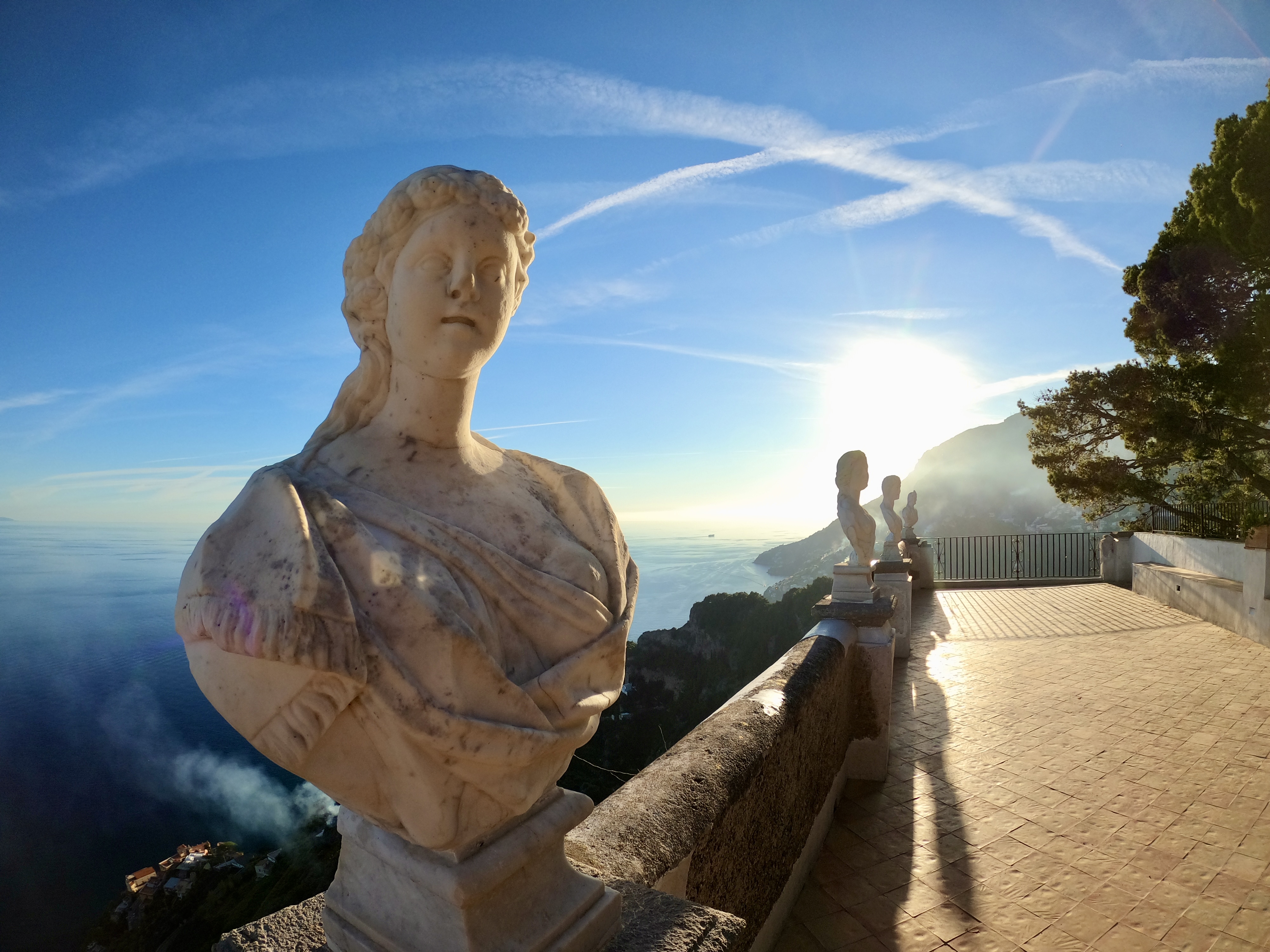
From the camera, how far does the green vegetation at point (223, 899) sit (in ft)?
21.0

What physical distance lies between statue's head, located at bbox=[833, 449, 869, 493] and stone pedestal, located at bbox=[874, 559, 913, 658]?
2.78 meters

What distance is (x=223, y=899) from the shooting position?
22.3 ft

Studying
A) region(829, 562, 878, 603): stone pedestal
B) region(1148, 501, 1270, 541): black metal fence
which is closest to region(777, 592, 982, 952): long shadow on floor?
region(829, 562, 878, 603): stone pedestal

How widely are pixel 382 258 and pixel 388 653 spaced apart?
0.77 m

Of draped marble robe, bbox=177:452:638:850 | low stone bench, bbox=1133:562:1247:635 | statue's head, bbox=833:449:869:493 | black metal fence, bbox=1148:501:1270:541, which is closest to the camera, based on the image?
draped marble robe, bbox=177:452:638:850

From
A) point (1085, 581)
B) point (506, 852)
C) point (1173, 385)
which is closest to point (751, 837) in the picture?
point (506, 852)

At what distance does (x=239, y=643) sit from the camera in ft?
2.99

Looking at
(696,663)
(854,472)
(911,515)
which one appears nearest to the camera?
(854,472)

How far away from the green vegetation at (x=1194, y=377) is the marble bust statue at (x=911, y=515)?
2.59 meters

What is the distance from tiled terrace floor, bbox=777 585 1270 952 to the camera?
3158mm

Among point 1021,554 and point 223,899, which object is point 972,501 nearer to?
point 1021,554

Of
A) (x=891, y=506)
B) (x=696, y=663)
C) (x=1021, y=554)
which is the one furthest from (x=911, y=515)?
(x=696, y=663)

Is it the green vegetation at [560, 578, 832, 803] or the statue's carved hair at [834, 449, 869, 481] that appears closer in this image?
the statue's carved hair at [834, 449, 869, 481]

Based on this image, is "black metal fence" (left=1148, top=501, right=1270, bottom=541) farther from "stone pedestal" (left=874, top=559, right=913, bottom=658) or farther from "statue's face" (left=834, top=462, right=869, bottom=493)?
"statue's face" (left=834, top=462, right=869, bottom=493)
